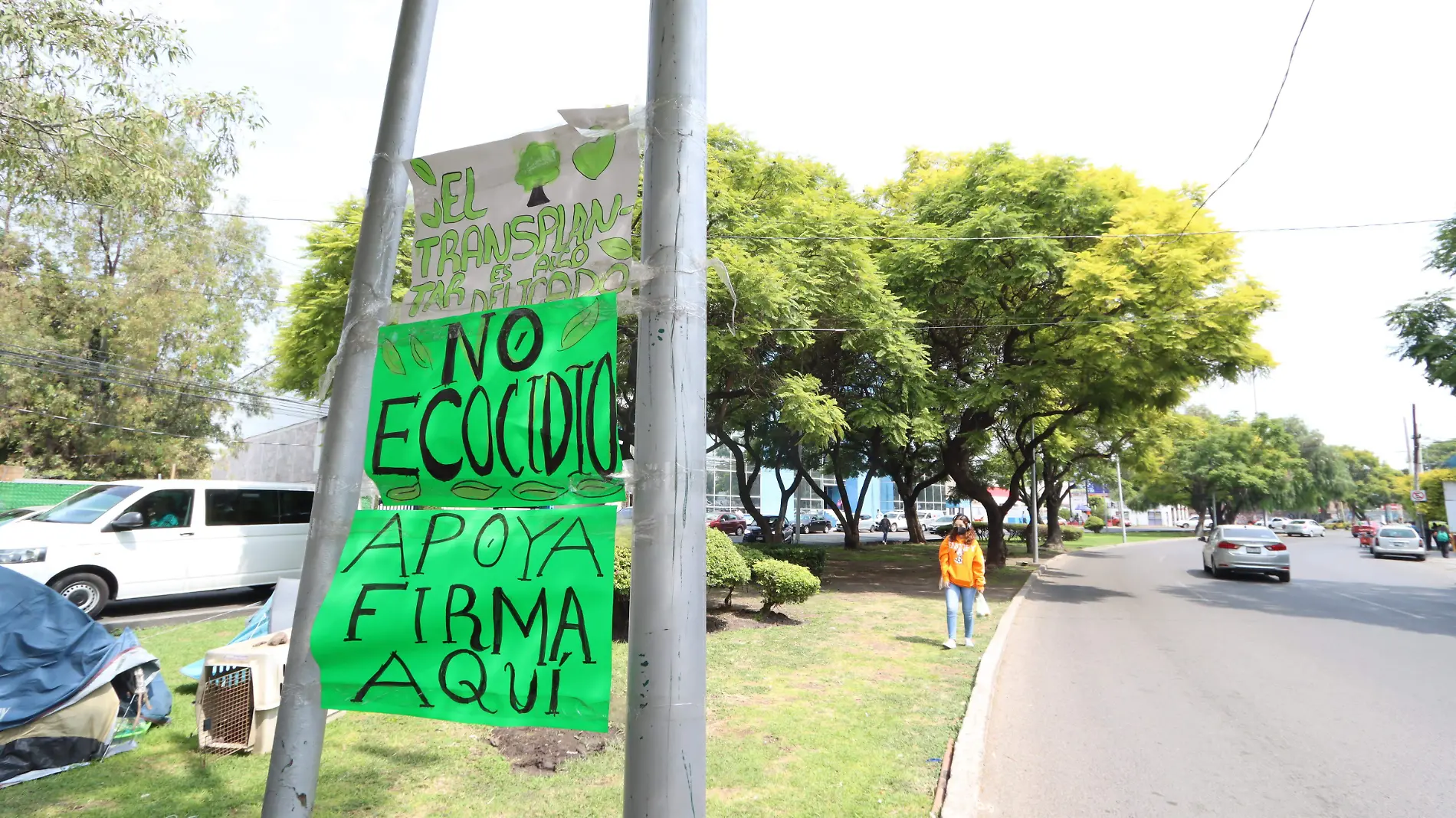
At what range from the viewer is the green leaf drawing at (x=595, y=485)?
82.4 inches

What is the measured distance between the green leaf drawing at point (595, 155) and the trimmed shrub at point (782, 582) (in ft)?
28.0

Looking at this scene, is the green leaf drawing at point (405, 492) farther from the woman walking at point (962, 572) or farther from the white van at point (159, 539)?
the white van at point (159, 539)

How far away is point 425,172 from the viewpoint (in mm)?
2674

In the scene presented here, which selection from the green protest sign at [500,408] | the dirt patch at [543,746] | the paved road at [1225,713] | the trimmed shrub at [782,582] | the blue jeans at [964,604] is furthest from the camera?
the trimmed shrub at [782,582]

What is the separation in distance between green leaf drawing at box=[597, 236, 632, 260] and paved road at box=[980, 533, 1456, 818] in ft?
12.9

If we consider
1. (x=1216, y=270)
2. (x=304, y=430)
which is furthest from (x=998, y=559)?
(x=304, y=430)

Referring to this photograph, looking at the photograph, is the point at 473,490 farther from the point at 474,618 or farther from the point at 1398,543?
the point at 1398,543

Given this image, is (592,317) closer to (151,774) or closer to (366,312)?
(366,312)

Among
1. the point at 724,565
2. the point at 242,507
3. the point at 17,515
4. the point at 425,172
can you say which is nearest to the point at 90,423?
the point at 17,515

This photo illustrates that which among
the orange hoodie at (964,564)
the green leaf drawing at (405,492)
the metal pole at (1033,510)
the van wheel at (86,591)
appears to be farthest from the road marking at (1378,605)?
the van wheel at (86,591)

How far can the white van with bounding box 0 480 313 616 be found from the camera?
938 centimetres

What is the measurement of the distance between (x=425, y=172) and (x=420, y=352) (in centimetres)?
68

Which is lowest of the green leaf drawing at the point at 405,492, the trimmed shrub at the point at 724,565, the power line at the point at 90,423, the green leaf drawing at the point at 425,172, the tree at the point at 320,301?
the trimmed shrub at the point at 724,565

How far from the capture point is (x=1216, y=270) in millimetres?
13727
